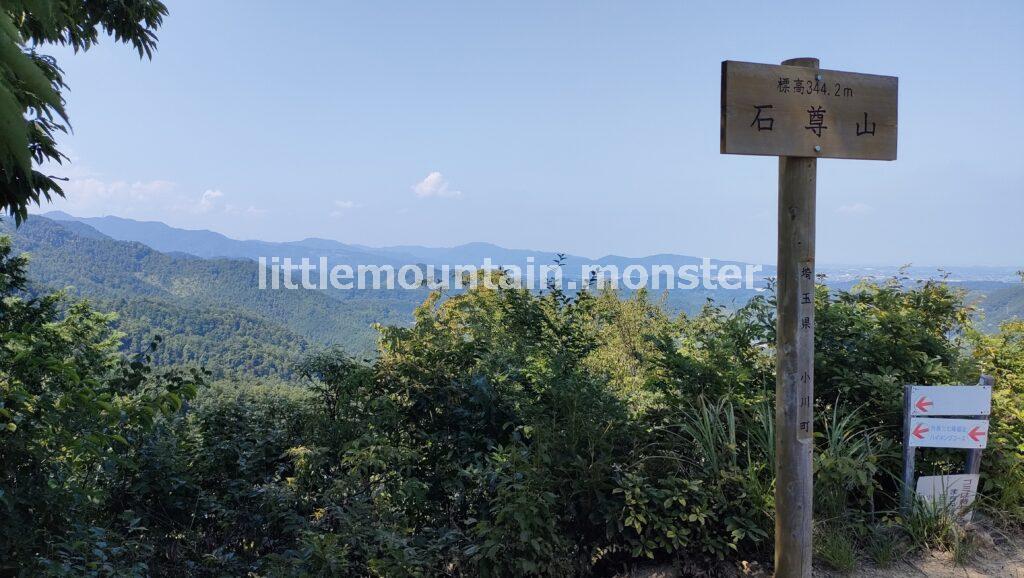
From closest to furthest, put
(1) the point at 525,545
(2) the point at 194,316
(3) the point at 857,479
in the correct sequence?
(1) the point at 525,545
(3) the point at 857,479
(2) the point at 194,316

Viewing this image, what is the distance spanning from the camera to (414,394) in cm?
388

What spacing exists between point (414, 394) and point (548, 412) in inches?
38.3

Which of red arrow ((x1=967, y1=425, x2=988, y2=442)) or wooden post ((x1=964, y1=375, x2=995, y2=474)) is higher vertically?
red arrow ((x1=967, y1=425, x2=988, y2=442))

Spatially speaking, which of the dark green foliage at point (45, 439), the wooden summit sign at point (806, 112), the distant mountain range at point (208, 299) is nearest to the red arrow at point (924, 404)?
the wooden summit sign at point (806, 112)

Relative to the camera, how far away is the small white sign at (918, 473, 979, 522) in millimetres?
3373

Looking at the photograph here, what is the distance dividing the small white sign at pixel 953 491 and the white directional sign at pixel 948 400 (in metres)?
0.37

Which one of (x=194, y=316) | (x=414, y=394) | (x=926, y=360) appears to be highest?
(x=926, y=360)

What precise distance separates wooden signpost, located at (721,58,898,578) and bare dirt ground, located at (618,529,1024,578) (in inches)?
16.5

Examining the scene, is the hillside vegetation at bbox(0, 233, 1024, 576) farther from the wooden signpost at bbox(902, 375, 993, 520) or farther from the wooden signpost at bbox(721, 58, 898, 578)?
the wooden signpost at bbox(721, 58, 898, 578)

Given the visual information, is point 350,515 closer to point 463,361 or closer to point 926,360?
point 463,361

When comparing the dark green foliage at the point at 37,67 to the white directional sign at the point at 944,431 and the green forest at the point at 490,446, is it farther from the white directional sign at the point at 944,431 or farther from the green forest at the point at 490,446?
the white directional sign at the point at 944,431

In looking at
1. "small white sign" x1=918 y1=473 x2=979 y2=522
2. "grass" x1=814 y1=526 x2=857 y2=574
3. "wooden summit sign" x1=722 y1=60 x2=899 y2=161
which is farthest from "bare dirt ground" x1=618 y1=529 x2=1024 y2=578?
"wooden summit sign" x1=722 y1=60 x2=899 y2=161

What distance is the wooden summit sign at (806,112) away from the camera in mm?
2379

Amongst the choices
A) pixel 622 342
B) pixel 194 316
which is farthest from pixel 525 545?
pixel 194 316
